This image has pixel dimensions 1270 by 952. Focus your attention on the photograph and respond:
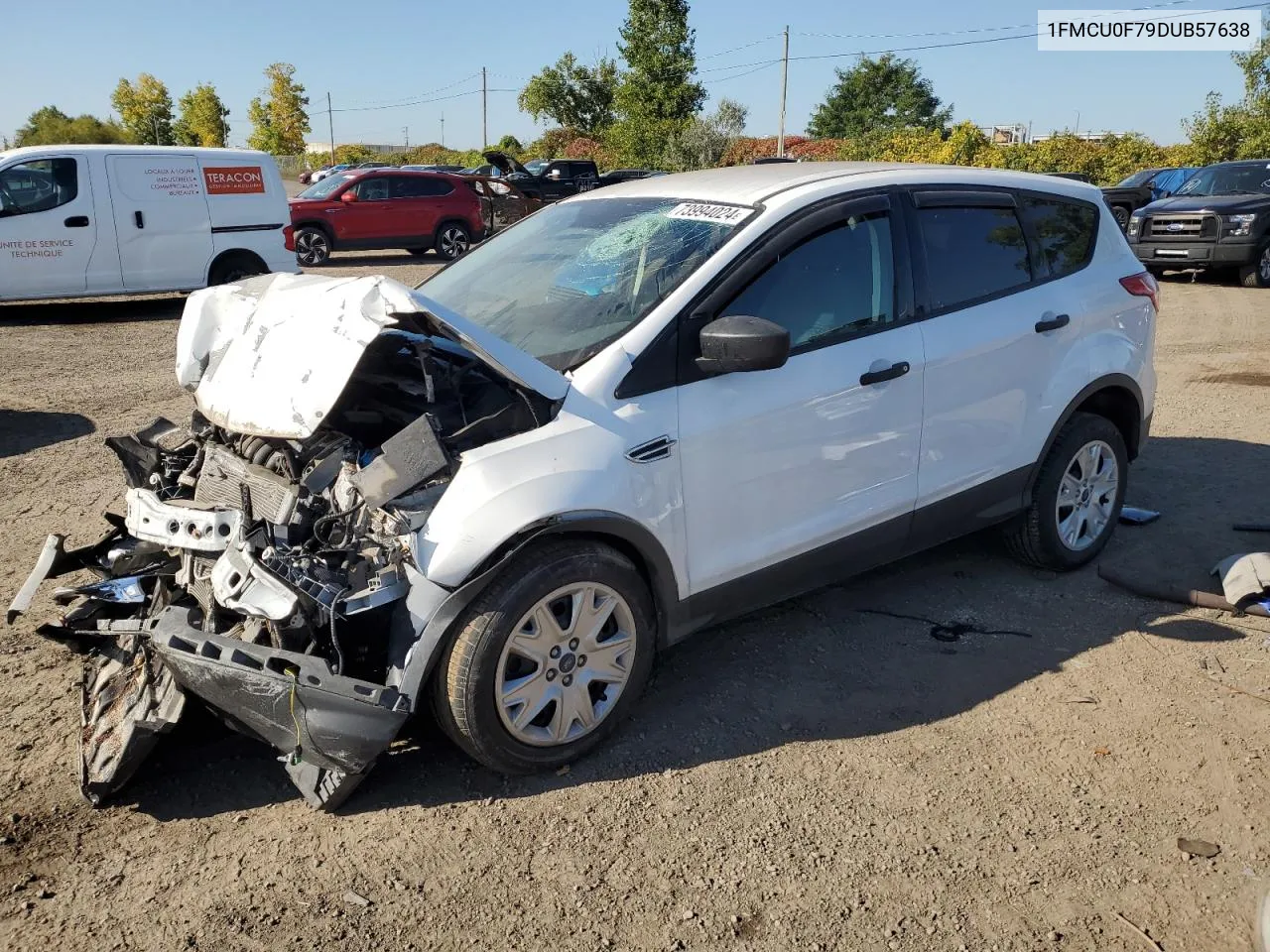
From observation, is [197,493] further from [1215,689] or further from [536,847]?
[1215,689]

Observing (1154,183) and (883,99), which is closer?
(1154,183)

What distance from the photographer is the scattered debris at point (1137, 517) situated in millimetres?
5566

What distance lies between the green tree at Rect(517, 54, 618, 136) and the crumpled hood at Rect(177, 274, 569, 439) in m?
51.8

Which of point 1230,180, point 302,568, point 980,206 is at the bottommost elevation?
point 302,568

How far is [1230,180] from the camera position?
53.4 feet

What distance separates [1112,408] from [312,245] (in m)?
15.7

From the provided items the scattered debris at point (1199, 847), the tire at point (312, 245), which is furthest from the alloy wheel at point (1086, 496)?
the tire at point (312, 245)

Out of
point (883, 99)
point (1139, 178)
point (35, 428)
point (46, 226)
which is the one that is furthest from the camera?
point (883, 99)

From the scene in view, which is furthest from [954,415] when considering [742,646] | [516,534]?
[516,534]

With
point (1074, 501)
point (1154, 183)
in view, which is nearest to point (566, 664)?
point (1074, 501)

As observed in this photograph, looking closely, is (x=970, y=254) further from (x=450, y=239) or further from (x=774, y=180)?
(x=450, y=239)

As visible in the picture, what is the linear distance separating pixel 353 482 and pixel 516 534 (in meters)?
0.51

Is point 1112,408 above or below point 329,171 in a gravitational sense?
below

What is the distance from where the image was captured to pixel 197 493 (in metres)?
3.53
